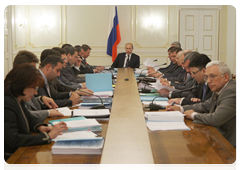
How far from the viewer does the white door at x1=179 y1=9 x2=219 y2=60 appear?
893cm

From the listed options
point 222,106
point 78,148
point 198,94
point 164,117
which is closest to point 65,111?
point 164,117

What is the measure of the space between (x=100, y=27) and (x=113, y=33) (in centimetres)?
57

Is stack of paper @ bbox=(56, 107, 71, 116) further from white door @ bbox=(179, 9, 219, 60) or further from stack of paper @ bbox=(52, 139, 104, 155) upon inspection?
white door @ bbox=(179, 9, 219, 60)

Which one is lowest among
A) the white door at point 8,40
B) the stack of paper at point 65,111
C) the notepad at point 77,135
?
the notepad at point 77,135

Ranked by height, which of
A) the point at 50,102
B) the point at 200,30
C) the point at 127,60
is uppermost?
the point at 200,30

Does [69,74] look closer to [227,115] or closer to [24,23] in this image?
[227,115]

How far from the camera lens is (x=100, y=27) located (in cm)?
895

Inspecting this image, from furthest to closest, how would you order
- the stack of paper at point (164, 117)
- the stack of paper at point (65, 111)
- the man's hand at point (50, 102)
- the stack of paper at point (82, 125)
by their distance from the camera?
the man's hand at point (50, 102)
the stack of paper at point (65, 111)
the stack of paper at point (164, 117)
the stack of paper at point (82, 125)

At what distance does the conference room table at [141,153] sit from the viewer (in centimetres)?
140

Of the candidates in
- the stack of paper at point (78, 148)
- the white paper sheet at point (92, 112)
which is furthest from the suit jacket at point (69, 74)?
the stack of paper at point (78, 148)

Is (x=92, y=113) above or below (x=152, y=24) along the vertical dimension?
below

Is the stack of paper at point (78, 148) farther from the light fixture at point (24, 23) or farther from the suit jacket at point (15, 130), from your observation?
the light fixture at point (24, 23)

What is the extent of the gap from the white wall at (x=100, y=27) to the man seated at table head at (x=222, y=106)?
265 inches

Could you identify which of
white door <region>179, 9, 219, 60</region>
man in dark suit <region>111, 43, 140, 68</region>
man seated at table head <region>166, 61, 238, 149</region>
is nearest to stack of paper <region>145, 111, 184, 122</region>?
man seated at table head <region>166, 61, 238, 149</region>
